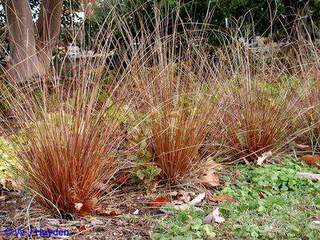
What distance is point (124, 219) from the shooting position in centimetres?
259

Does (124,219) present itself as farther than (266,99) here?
No

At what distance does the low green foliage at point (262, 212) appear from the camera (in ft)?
7.78

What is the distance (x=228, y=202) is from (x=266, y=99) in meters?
1.30

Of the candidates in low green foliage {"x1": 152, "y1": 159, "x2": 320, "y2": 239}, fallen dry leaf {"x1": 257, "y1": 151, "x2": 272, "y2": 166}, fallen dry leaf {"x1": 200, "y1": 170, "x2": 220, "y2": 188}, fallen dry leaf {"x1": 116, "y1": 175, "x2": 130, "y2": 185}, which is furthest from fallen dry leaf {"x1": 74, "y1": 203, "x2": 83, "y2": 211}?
fallen dry leaf {"x1": 257, "y1": 151, "x2": 272, "y2": 166}

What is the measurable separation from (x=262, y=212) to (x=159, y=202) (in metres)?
0.61

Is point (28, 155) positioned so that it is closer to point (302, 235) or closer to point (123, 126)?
point (123, 126)

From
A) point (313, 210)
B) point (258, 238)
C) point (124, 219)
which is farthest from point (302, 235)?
point (124, 219)

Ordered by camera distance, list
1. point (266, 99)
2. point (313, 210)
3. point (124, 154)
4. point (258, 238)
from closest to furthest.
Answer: point (258, 238), point (313, 210), point (124, 154), point (266, 99)

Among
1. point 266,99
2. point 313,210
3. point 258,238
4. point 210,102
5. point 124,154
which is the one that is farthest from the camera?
point 266,99

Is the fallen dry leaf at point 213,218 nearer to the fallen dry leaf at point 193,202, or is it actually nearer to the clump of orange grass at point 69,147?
the fallen dry leaf at point 193,202

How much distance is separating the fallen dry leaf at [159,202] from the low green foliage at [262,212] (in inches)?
7.8

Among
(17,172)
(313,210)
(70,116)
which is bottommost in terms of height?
(313,210)

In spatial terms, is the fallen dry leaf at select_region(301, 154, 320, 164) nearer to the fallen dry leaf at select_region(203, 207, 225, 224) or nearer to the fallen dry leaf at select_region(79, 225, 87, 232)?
the fallen dry leaf at select_region(203, 207, 225, 224)

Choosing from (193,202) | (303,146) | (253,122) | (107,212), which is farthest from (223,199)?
(303,146)
